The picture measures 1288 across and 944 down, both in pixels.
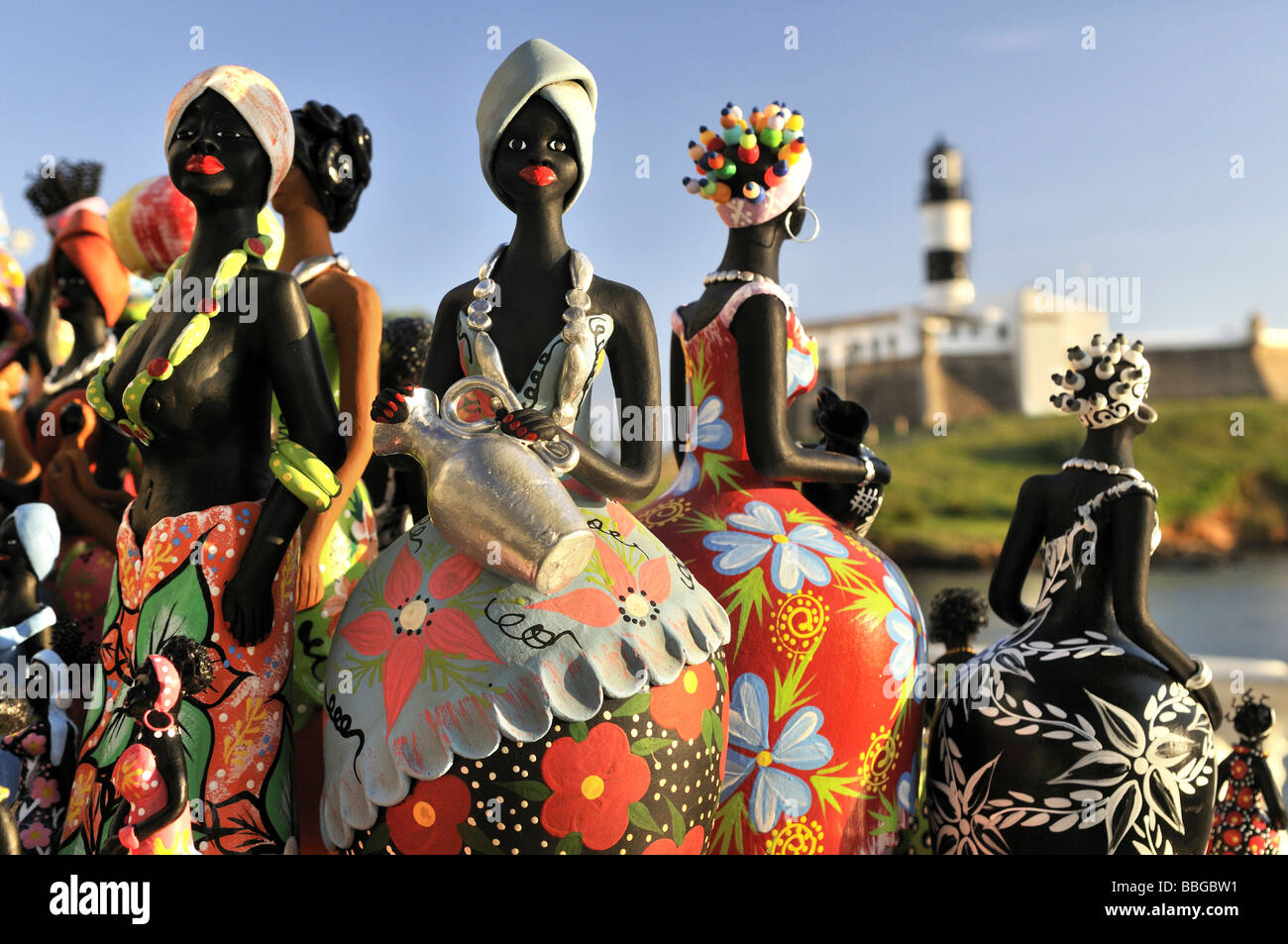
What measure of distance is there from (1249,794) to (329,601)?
2.90 meters

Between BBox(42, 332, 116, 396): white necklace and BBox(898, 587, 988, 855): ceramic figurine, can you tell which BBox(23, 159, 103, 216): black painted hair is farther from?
BBox(898, 587, 988, 855): ceramic figurine

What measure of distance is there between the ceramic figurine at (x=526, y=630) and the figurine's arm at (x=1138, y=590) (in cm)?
118

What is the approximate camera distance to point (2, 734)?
3.15 m

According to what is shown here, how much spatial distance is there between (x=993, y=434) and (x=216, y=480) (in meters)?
37.9

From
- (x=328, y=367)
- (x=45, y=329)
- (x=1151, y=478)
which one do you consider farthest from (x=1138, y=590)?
(x=1151, y=478)

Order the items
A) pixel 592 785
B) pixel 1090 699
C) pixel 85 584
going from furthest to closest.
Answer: pixel 85 584 < pixel 1090 699 < pixel 592 785

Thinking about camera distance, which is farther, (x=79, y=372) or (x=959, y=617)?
(x=79, y=372)

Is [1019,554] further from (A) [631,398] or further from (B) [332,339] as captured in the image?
(B) [332,339]

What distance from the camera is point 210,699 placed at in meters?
3.07

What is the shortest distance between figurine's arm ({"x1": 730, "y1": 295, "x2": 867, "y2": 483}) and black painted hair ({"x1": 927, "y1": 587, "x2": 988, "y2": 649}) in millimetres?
947

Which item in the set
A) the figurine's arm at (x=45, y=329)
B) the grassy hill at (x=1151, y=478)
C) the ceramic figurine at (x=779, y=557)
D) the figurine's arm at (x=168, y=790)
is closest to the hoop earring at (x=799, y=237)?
the ceramic figurine at (x=779, y=557)

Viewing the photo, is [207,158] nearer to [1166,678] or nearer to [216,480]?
[216,480]
